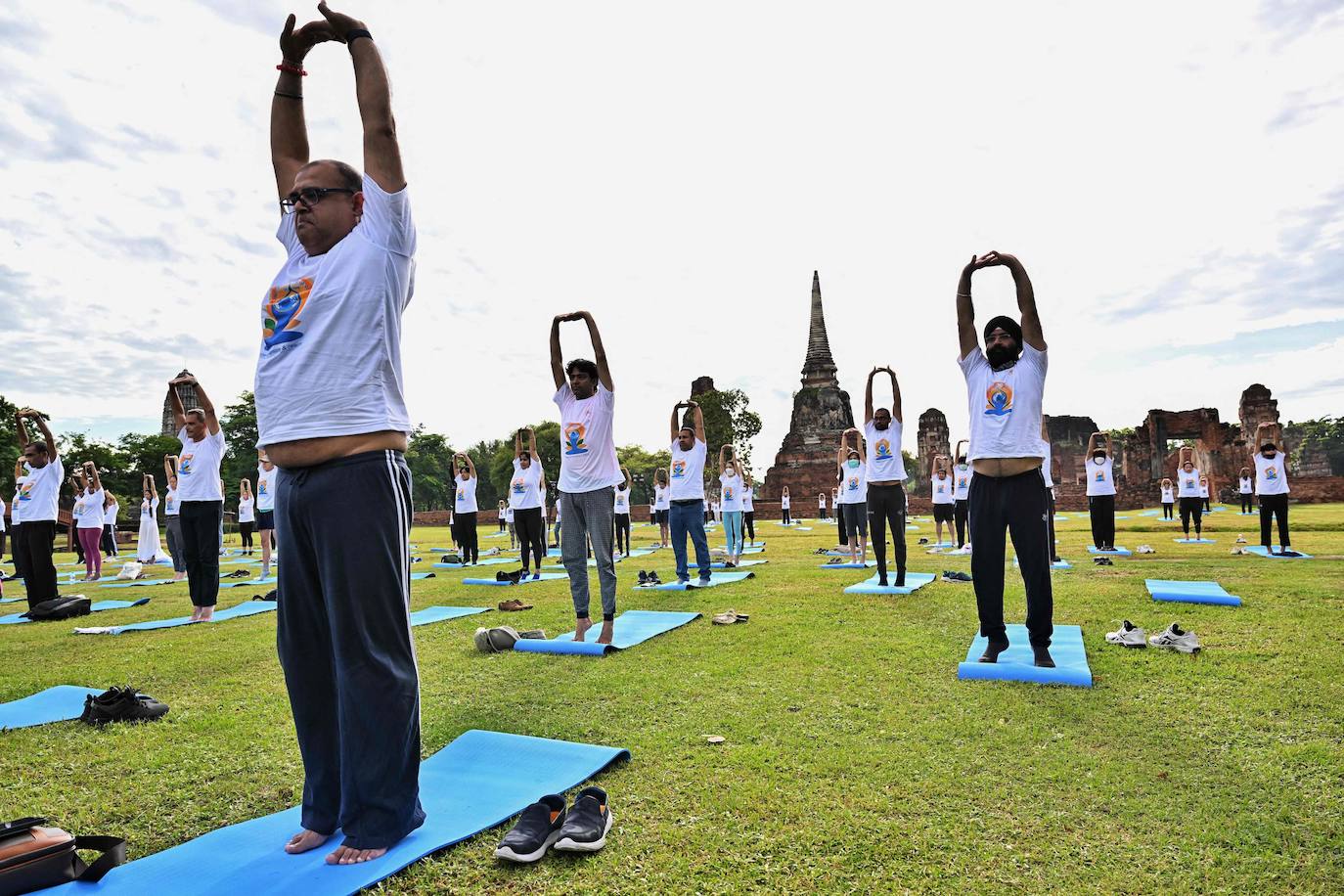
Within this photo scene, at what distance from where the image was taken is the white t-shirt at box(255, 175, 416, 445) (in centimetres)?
265

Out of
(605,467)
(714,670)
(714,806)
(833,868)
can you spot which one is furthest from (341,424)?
(605,467)

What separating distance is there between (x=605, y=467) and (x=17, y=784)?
13.1 ft

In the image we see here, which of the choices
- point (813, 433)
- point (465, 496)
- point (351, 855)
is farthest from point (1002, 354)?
point (813, 433)

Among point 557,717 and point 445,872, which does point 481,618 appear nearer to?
point 557,717

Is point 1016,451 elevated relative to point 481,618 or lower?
elevated

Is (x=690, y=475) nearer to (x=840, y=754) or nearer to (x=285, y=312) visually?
(x=840, y=754)

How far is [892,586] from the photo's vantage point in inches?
357

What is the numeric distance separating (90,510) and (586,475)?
11.8m

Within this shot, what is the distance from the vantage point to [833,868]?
8.08 feet

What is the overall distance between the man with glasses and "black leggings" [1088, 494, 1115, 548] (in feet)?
42.4

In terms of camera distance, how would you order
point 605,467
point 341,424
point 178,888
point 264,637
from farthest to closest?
point 264,637 → point 605,467 → point 341,424 → point 178,888

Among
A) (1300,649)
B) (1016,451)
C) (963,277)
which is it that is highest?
(963,277)

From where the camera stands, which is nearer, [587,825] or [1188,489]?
[587,825]

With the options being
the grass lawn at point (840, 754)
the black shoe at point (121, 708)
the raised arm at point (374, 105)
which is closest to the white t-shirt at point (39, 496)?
the grass lawn at point (840, 754)
